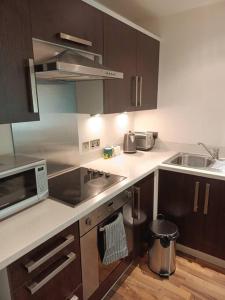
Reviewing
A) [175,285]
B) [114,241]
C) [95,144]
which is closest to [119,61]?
[95,144]

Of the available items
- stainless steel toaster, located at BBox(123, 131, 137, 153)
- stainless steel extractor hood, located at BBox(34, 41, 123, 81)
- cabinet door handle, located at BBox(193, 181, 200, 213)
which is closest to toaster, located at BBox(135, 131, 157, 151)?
stainless steel toaster, located at BBox(123, 131, 137, 153)

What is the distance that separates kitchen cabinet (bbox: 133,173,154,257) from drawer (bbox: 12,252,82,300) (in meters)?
0.71

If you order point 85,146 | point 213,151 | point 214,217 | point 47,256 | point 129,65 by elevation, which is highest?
point 129,65

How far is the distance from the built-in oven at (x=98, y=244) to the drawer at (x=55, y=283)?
0.09m

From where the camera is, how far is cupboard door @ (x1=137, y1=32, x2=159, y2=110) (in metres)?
2.06

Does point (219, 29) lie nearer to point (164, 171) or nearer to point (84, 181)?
point (164, 171)

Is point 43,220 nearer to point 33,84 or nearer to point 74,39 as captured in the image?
point 33,84

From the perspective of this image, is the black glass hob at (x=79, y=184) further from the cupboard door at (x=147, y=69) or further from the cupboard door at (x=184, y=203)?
the cupboard door at (x=147, y=69)

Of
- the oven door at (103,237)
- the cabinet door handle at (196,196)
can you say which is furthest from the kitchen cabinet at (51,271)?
the cabinet door handle at (196,196)

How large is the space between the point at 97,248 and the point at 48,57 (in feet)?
4.14

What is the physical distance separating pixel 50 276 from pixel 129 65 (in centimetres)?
173

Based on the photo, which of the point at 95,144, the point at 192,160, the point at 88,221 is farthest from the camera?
the point at 192,160

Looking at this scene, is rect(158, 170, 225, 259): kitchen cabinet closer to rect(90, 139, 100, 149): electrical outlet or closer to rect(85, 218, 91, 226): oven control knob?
rect(90, 139, 100, 149): electrical outlet

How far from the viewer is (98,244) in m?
1.39
